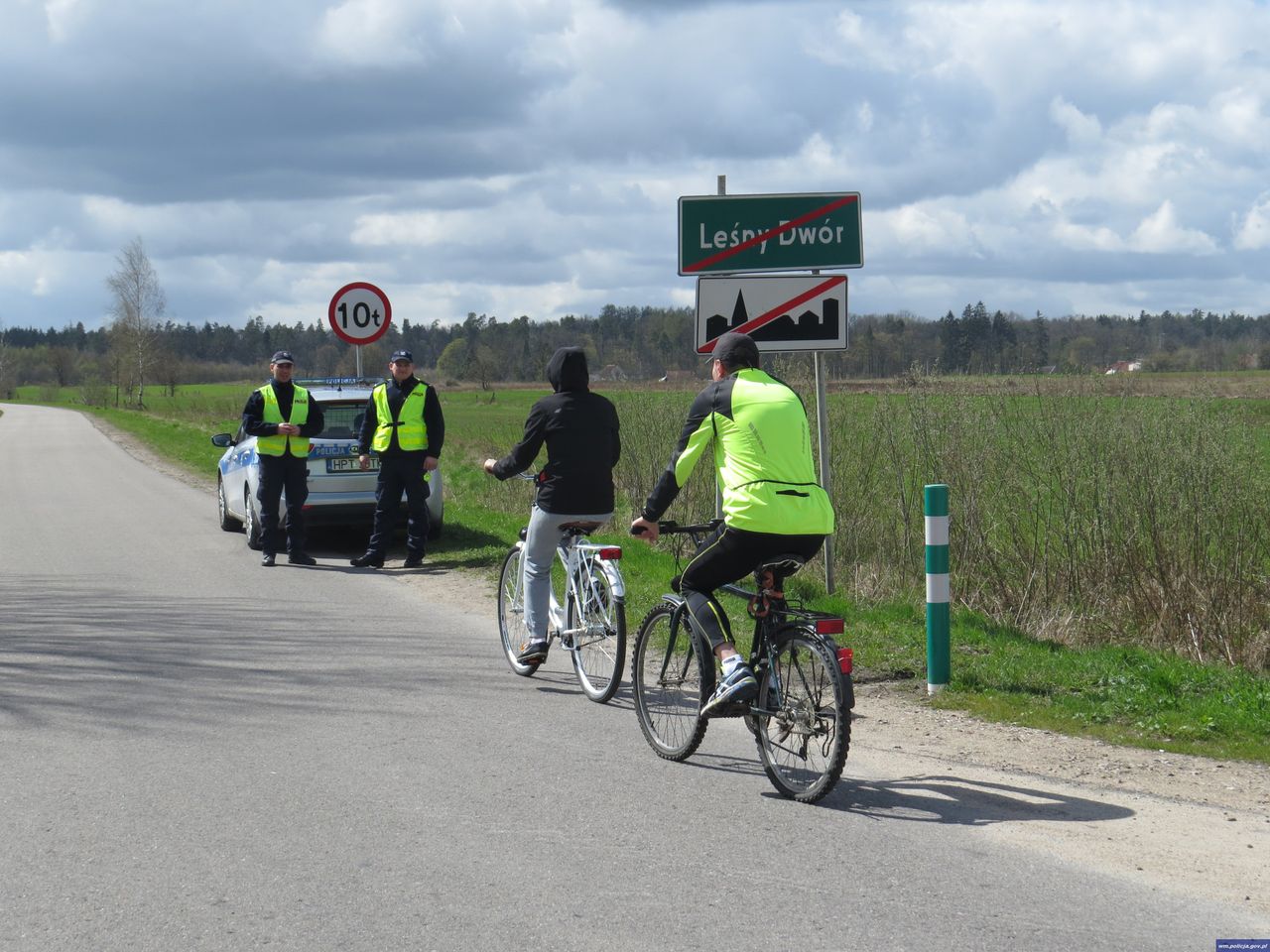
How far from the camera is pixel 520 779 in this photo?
6.04 metres

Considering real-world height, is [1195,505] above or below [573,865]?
above

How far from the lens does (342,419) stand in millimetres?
14625

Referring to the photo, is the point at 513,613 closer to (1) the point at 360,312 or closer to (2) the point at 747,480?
(2) the point at 747,480

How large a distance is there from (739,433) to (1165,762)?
258cm

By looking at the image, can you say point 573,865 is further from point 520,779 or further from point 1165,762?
point 1165,762

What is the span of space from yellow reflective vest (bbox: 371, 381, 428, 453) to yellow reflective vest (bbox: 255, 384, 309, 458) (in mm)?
1012

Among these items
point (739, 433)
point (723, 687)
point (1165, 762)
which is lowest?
point (1165, 762)

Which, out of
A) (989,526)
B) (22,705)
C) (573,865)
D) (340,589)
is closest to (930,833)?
(573,865)

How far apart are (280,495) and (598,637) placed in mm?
7072

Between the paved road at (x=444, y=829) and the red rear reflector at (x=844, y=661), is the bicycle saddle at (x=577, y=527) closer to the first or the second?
the paved road at (x=444, y=829)

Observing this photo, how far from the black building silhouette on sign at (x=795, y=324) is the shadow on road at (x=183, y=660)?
337 cm

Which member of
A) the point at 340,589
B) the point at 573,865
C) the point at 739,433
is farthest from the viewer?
the point at 340,589

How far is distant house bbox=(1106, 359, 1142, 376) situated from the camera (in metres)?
11.2

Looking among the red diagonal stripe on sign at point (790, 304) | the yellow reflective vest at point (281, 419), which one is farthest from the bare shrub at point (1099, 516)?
Answer: the yellow reflective vest at point (281, 419)
